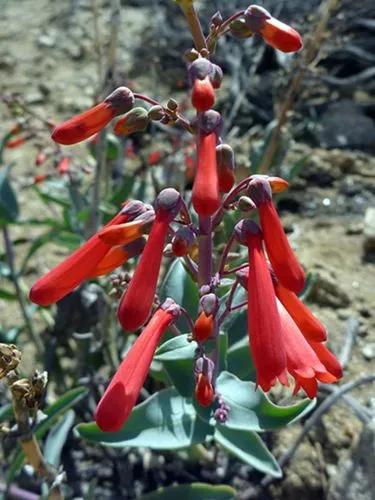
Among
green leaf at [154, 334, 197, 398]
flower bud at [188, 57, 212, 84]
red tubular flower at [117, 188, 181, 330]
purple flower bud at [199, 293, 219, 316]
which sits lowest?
green leaf at [154, 334, 197, 398]

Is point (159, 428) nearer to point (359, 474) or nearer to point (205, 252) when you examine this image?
point (205, 252)

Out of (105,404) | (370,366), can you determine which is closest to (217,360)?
(105,404)

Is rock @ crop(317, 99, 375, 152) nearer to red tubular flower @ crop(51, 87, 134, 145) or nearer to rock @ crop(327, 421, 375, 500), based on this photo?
rock @ crop(327, 421, 375, 500)

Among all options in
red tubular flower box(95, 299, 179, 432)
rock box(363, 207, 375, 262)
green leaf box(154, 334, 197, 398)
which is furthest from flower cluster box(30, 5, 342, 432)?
rock box(363, 207, 375, 262)

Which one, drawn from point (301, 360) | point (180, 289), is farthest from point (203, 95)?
point (180, 289)

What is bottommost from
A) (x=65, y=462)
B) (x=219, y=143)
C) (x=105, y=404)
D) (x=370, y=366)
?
(x=65, y=462)

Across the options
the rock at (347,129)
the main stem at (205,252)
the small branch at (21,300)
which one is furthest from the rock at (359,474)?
the rock at (347,129)

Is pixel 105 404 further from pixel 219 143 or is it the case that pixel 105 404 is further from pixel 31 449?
pixel 219 143
